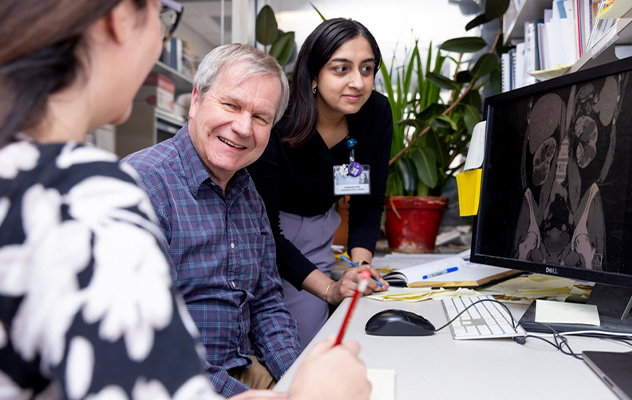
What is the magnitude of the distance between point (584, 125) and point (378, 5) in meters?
2.32

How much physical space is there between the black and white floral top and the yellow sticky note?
98 centimetres

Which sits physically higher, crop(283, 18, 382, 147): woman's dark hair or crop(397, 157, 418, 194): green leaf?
crop(283, 18, 382, 147): woman's dark hair

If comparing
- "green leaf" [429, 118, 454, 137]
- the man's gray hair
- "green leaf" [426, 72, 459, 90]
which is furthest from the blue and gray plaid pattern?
"green leaf" [426, 72, 459, 90]

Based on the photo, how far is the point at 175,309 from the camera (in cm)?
41

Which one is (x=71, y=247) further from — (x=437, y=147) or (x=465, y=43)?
(x=465, y=43)

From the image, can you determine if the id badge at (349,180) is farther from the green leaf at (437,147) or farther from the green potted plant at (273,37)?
the green potted plant at (273,37)

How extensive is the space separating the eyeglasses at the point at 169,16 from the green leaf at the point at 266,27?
2276mm

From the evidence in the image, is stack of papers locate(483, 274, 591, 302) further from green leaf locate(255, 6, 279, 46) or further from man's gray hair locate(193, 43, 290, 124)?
green leaf locate(255, 6, 279, 46)

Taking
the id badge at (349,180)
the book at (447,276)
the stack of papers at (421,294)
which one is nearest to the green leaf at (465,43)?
the id badge at (349,180)

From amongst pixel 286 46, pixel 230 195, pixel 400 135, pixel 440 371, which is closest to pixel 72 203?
pixel 440 371

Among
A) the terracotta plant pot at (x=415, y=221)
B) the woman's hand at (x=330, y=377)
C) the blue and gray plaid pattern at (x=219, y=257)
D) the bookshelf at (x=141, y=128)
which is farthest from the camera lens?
the bookshelf at (x=141, y=128)

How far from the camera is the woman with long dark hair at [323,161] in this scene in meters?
1.64

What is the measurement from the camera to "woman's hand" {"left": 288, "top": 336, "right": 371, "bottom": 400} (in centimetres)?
51

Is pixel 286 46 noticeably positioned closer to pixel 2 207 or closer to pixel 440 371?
pixel 440 371
